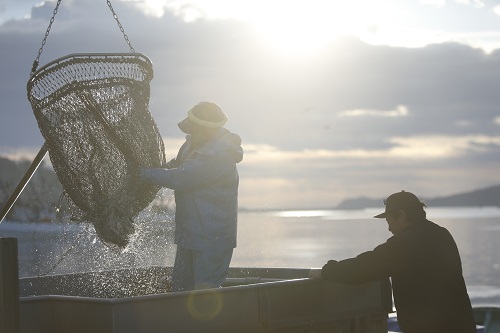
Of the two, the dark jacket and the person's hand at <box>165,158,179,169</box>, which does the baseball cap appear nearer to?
the dark jacket

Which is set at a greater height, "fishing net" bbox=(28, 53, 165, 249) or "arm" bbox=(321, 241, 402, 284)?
"fishing net" bbox=(28, 53, 165, 249)

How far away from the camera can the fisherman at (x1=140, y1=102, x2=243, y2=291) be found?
7102 millimetres

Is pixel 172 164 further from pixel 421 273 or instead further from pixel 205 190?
pixel 421 273

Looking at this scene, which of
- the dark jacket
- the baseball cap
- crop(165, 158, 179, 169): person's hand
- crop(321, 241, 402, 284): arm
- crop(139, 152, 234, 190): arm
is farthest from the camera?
crop(165, 158, 179, 169): person's hand

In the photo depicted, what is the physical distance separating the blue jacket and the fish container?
3.25 feet

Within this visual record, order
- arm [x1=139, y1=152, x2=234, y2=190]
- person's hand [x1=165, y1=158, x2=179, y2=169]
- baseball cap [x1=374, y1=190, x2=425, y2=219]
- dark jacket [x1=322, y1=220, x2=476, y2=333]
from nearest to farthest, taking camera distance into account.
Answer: dark jacket [x1=322, y1=220, x2=476, y2=333]
baseball cap [x1=374, y1=190, x2=425, y2=219]
arm [x1=139, y1=152, x2=234, y2=190]
person's hand [x1=165, y1=158, x2=179, y2=169]

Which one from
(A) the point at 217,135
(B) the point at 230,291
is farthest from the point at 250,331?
(A) the point at 217,135

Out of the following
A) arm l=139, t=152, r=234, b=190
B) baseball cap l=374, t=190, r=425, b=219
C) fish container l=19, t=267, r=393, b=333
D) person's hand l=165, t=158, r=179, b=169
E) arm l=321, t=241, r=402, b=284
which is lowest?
fish container l=19, t=267, r=393, b=333

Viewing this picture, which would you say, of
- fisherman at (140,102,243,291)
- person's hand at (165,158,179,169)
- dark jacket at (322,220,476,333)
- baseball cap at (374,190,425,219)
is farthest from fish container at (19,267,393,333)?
person's hand at (165,158,179,169)

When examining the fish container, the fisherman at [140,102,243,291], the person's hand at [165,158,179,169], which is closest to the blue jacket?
the fisherman at [140,102,243,291]

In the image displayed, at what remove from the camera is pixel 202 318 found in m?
5.76

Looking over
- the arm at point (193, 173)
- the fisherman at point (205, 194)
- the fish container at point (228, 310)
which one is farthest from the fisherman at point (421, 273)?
the arm at point (193, 173)

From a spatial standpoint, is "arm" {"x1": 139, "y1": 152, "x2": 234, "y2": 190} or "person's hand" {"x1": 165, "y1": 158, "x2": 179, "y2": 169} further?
"person's hand" {"x1": 165, "y1": 158, "x2": 179, "y2": 169}

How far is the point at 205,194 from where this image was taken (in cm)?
719
